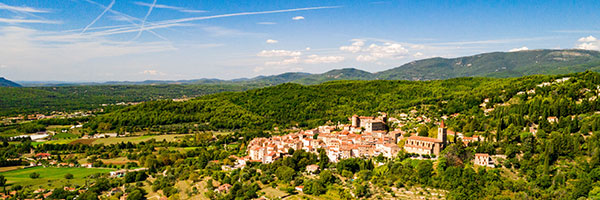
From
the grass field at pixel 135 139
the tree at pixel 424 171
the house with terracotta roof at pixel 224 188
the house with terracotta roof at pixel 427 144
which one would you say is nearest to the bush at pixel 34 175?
the grass field at pixel 135 139

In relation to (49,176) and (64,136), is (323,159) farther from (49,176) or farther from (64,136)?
(64,136)

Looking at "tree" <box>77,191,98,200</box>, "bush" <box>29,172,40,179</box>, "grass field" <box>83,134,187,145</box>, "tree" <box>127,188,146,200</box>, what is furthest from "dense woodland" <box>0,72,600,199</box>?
"bush" <box>29,172,40,179</box>

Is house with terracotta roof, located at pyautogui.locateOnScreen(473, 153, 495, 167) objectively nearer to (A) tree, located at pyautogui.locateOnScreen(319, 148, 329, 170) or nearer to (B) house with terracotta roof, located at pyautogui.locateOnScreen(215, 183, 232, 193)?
(A) tree, located at pyautogui.locateOnScreen(319, 148, 329, 170)

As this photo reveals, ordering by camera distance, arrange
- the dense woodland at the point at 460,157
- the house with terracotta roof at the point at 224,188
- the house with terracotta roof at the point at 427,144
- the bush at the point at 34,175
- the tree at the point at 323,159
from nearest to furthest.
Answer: the dense woodland at the point at 460,157 → the house with terracotta roof at the point at 224,188 → the house with terracotta roof at the point at 427,144 → the tree at the point at 323,159 → the bush at the point at 34,175

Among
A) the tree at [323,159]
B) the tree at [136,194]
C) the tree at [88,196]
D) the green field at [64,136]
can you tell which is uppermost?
the tree at [323,159]

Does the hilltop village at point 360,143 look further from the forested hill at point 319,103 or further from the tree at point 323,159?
the forested hill at point 319,103

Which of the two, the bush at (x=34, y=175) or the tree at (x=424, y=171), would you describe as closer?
the tree at (x=424, y=171)
